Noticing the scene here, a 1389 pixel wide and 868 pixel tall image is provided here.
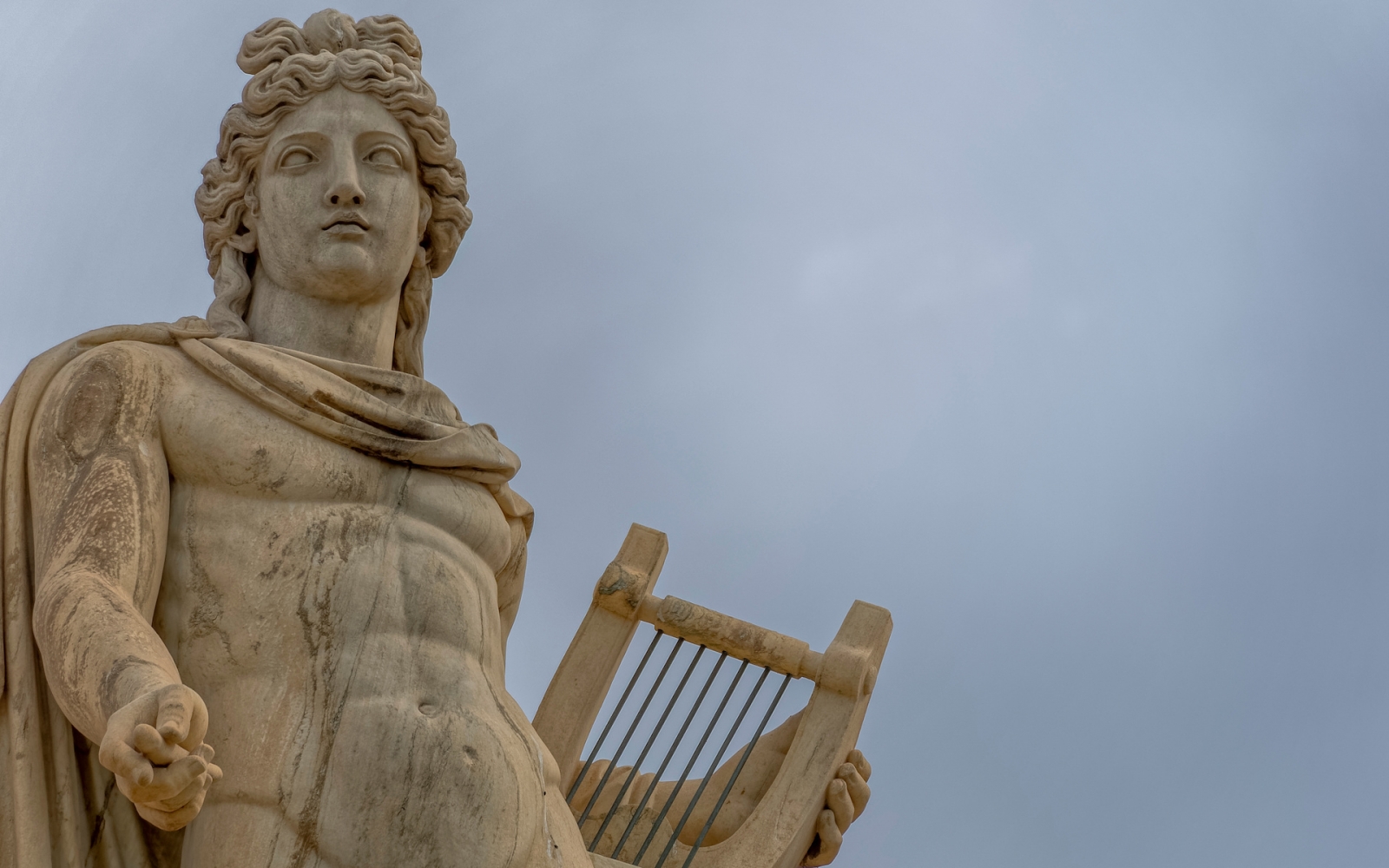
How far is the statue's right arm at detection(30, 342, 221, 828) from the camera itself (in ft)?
12.8

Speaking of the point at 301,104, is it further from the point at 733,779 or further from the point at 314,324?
the point at 733,779

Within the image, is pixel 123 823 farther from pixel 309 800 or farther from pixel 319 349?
pixel 319 349

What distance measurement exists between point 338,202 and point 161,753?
2.23 meters

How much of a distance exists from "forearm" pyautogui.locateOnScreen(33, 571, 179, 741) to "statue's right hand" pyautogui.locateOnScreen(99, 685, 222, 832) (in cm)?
14

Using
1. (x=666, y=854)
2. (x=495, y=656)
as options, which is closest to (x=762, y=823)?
(x=666, y=854)

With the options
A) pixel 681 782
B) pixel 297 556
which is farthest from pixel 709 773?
pixel 297 556

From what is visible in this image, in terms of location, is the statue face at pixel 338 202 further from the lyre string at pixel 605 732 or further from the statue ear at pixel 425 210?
the lyre string at pixel 605 732

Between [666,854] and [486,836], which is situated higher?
[666,854]

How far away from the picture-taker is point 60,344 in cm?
516

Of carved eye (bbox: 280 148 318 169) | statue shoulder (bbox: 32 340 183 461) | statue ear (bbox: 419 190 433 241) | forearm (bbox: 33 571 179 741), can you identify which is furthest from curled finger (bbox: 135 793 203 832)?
statue ear (bbox: 419 190 433 241)

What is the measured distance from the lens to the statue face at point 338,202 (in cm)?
562

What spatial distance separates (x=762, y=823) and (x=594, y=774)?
63 centimetres

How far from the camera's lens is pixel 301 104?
5.78 metres

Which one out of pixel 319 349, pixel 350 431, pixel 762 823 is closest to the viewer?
pixel 350 431
